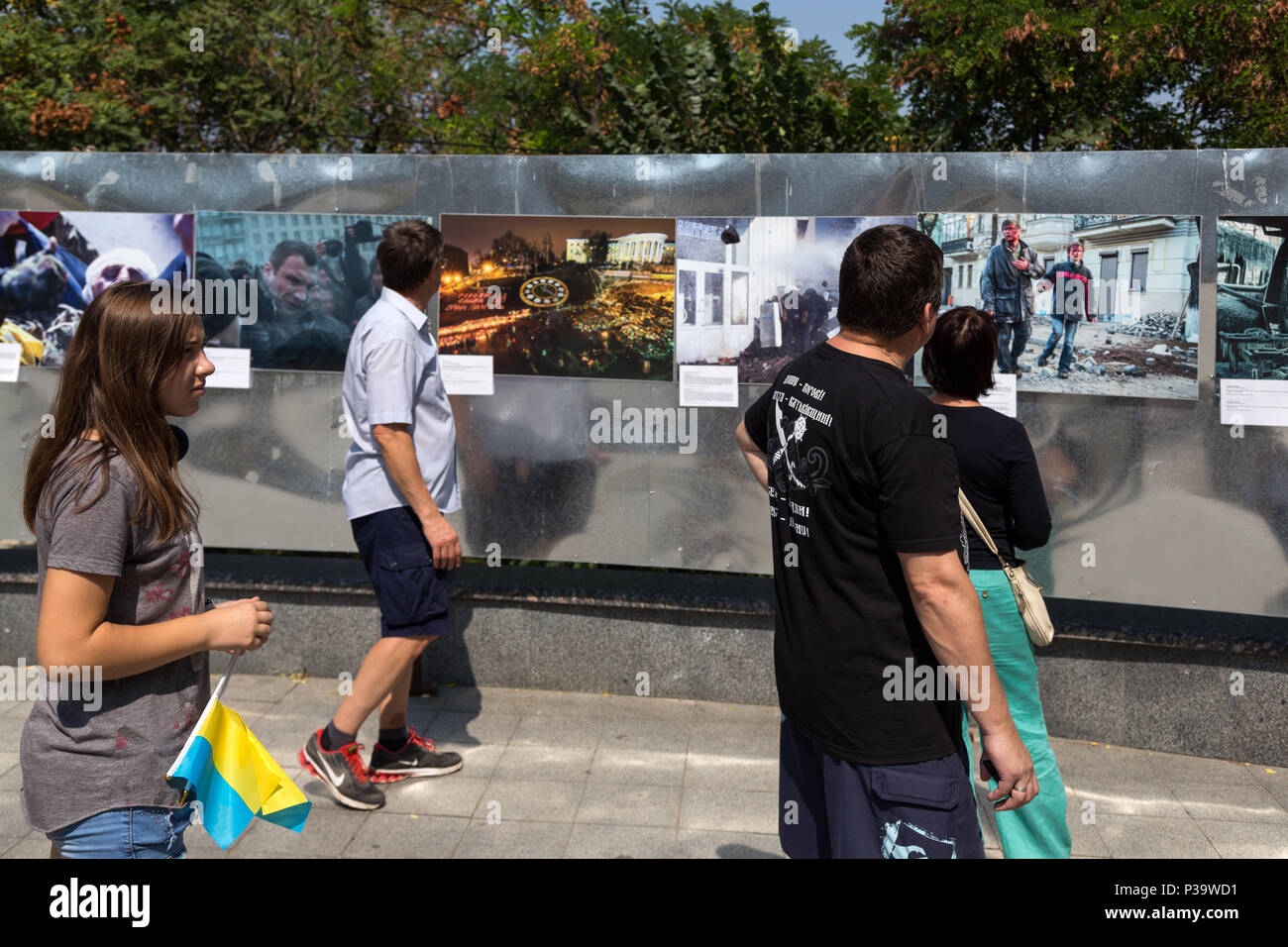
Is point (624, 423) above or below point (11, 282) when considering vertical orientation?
below

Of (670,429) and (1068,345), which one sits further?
(670,429)

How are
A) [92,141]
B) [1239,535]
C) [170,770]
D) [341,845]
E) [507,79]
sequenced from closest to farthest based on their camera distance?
[170,770] < [341,845] < [1239,535] < [92,141] < [507,79]

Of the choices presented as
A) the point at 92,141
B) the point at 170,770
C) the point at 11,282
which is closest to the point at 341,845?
the point at 170,770

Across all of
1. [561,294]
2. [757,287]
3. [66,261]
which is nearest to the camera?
[757,287]

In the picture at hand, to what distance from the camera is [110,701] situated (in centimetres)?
222

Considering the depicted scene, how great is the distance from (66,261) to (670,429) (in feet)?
9.91

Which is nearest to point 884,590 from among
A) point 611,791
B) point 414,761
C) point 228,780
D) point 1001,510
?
point 1001,510

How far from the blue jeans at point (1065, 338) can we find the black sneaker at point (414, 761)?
9.78 feet

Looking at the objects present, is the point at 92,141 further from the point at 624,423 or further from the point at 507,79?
the point at 624,423

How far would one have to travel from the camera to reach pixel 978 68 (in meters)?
10.3

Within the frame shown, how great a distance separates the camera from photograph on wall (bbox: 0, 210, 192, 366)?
5.59 meters

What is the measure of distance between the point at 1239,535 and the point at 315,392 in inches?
164

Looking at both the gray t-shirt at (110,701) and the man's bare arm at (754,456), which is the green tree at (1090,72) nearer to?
the man's bare arm at (754,456)
